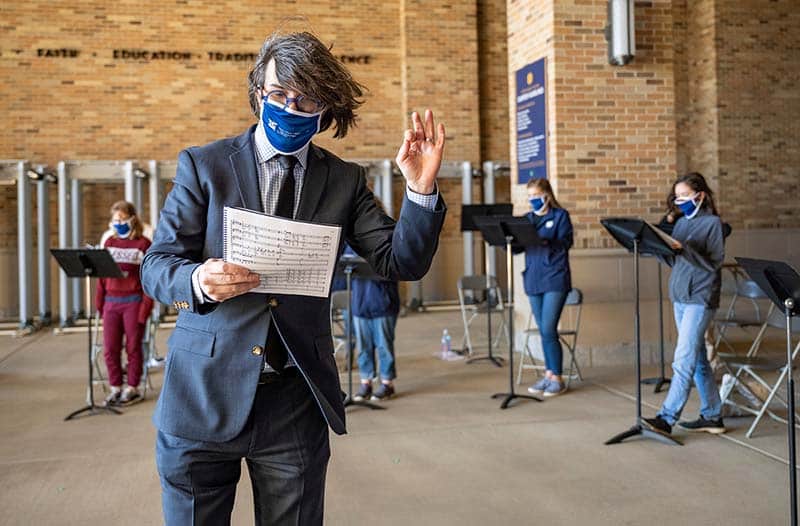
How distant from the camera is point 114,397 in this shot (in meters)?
6.67

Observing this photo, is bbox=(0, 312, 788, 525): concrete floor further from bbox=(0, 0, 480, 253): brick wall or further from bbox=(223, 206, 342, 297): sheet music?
bbox=(0, 0, 480, 253): brick wall

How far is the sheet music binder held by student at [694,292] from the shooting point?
5133 millimetres

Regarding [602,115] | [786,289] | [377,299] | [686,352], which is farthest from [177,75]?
[786,289]

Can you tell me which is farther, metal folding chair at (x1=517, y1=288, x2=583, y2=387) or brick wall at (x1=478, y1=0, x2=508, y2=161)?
brick wall at (x1=478, y1=0, x2=508, y2=161)

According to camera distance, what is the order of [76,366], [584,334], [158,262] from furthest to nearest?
[76,366] → [584,334] → [158,262]

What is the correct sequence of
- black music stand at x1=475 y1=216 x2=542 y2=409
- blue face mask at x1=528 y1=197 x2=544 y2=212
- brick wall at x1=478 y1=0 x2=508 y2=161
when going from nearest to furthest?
1. black music stand at x1=475 y1=216 x2=542 y2=409
2. blue face mask at x1=528 y1=197 x2=544 y2=212
3. brick wall at x1=478 y1=0 x2=508 y2=161

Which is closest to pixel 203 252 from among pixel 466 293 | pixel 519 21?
pixel 519 21

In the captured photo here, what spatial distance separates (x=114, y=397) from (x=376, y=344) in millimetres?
2376

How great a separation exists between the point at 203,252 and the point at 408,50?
12432 mm

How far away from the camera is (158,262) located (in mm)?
1812

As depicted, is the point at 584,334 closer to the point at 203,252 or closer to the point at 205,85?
the point at 203,252

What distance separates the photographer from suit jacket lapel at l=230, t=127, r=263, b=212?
188 cm

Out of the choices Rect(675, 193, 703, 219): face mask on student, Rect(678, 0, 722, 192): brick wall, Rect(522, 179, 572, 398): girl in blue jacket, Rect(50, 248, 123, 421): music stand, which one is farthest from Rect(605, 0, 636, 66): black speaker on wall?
Rect(50, 248, 123, 421): music stand

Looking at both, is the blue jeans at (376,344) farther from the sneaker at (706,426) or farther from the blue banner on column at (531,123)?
the blue banner on column at (531,123)
